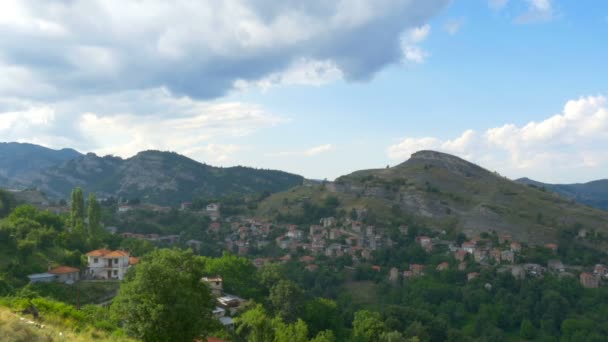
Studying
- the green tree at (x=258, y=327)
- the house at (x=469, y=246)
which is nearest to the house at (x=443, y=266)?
the house at (x=469, y=246)

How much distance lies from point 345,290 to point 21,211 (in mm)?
44395

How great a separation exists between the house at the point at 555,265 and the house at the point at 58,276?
226 feet

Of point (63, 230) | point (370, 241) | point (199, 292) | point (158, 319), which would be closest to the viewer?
point (158, 319)

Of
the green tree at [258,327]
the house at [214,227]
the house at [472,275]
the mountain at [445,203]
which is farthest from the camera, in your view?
the house at [214,227]

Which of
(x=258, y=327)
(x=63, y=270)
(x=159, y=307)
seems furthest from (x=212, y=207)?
(x=159, y=307)

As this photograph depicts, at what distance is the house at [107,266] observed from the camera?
141 feet

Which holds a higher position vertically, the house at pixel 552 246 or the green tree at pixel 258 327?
the green tree at pixel 258 327

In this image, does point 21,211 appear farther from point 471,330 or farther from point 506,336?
point 506,336

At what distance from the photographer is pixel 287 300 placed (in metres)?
40.8

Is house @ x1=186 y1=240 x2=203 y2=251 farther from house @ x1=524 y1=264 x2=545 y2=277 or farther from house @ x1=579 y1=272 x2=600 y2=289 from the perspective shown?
house @ x1=579 y1=272 x2=600 y2=289

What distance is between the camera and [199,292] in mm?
20781

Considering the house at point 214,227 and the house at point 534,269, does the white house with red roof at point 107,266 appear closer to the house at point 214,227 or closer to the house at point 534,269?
the house at point 534,269

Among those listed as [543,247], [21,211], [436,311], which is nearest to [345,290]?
[436,311]

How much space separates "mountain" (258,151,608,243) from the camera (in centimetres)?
10406
